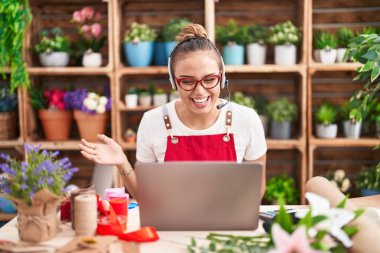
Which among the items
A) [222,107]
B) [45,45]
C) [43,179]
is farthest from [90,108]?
[43,179]

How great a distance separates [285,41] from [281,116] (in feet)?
1.61

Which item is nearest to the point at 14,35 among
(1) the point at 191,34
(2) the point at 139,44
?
(2) the point at 139,44

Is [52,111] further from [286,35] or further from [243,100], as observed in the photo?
[286,35]

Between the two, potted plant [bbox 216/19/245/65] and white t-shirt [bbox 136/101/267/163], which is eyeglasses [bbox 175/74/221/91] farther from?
potted plant [bbox 216/19/245/65]

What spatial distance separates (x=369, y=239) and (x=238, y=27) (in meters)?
2.67

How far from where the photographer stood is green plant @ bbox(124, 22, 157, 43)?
355 centimetres

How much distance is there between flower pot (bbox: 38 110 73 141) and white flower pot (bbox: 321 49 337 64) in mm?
1755

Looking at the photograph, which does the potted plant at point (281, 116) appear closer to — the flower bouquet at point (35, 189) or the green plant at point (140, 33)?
the green plant at point (140, 33)

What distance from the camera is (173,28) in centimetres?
353

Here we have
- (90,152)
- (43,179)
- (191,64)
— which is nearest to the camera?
(43,179)

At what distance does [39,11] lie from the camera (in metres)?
3.88

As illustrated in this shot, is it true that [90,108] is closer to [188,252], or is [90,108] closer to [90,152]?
[90,152]

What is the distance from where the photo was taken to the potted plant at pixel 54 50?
3.57 metres

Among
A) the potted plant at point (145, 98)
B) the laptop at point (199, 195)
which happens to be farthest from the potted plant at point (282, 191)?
the laptop at point (199, 195)
